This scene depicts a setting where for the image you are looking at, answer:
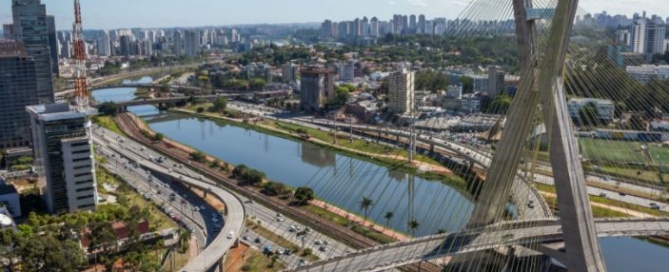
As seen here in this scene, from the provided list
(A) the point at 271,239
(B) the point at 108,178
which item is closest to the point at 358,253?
(A) the point at 271,239

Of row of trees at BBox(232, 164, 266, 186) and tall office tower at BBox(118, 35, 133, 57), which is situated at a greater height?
tall office tower at BBox(118, 35, 133, 57)

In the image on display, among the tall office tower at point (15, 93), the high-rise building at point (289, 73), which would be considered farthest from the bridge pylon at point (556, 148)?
the high-rise building at point (289, 73)

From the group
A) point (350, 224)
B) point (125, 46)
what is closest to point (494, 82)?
point (350, 224)

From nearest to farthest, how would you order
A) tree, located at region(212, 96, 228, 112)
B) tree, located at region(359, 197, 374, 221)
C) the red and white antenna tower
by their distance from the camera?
tree, located at region(359, 197, 374, 221) → the red and white antenna tower → tree, located at region(212, 96, 228, 112)

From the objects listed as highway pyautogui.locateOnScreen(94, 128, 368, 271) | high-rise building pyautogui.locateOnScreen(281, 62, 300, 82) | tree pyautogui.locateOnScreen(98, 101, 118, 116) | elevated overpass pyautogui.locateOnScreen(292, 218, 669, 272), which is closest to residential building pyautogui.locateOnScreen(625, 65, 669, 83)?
high-rise building pyautogui.locateOnScreen(281, 62, 300, 82)

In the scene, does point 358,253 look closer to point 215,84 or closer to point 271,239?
point 271,239

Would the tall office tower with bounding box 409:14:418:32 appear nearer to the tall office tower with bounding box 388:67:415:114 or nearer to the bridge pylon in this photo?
the tall office tower with bounding box 388:67:415:114
